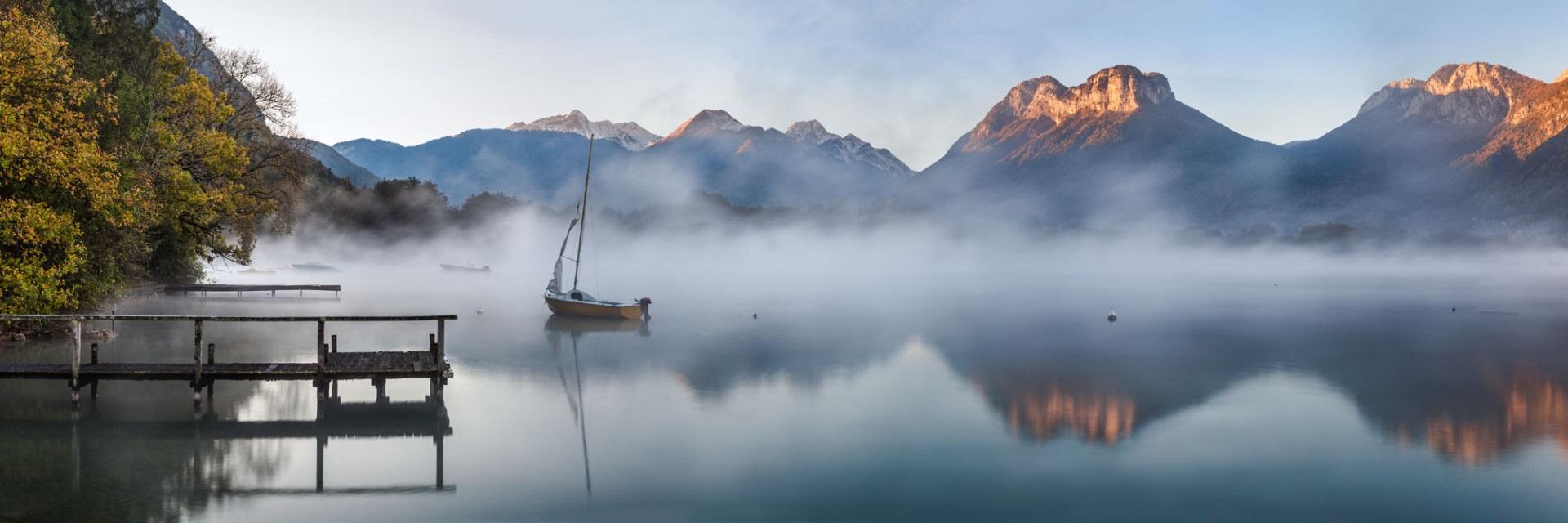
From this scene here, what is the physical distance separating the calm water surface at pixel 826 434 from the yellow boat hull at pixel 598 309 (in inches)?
193

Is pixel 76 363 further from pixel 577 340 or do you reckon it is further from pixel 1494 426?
pixel 1494 426

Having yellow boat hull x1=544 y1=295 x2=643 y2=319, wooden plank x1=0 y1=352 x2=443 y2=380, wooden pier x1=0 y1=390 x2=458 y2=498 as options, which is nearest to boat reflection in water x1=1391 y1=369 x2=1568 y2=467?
wooden pier x1=0 y1=390 x2=458 y2=498

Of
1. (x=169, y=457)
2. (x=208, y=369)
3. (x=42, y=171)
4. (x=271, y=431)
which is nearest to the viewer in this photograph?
(x=169, y=457)

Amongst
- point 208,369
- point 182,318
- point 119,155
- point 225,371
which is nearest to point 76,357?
point 182,318

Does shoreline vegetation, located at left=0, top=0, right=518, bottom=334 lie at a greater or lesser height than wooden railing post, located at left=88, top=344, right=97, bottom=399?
greater

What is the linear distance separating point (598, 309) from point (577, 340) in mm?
7163

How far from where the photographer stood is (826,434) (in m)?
25.5

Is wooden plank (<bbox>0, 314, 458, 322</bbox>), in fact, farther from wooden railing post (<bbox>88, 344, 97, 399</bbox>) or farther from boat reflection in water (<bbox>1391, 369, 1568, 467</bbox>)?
boat reflection in water (<bbox>1391, 369, 1568, 467</bbox>)

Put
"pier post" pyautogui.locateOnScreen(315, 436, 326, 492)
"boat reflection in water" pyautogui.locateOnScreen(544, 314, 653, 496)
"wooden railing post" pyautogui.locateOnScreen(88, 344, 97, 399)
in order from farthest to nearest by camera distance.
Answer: "boat reflection in water" pyautogui.locateOnScreen(544, 314, 653, 496), "wooden railing post" pyautogui.locateOnScreen(88, 344, 97, 399), "pier post" pyautogui.locateOnScreen(315, 436, 326, 492)

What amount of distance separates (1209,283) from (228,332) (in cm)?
10803

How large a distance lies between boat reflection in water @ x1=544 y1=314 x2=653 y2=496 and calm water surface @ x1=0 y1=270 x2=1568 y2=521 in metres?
0.26

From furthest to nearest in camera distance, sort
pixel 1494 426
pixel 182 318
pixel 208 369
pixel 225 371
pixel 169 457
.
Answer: pixel 1494 426
pixel 208 369
pixel 225 371
pixel 182 318
pixel 169 457

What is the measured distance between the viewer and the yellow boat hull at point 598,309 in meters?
54.4

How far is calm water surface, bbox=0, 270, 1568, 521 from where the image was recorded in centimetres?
1841
